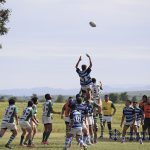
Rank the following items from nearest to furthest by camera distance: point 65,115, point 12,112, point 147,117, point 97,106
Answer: point 12,112
point 97,106
point 65,115
point 147,117

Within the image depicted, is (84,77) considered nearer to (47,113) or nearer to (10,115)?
(47,113)

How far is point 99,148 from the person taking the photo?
28703mm

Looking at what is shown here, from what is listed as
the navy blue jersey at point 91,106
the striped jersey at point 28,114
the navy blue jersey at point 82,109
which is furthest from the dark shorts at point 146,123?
the navy blue jersey at point 82,109

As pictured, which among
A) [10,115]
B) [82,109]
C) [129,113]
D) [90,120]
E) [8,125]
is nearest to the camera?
[82,109]

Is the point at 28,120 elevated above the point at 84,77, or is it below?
below

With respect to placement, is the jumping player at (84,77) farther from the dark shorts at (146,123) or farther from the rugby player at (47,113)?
the dark shorts at (146,123)

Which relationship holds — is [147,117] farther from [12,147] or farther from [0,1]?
[0,1]

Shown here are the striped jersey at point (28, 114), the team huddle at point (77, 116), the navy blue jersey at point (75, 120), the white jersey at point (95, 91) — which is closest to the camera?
the navy blue jersey at point (75, 120)

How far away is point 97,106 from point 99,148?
2741mm

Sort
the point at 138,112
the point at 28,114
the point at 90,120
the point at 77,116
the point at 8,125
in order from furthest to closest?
1. the point at 138,112
2. the point at 90,120
3. the point at 28,114
4. the point at 8,125
5. the point at 77,116

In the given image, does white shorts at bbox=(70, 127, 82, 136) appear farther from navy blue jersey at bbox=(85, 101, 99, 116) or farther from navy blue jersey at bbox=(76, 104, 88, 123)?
navy blue jersey at bbox=(85, 101, 99, 116)

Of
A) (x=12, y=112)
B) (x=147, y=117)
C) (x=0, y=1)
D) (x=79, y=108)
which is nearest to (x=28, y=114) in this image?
(x=12, y=112)

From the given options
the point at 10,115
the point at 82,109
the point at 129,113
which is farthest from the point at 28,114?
the point at 129,113

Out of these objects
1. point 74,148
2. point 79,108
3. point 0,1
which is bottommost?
point 74,148
